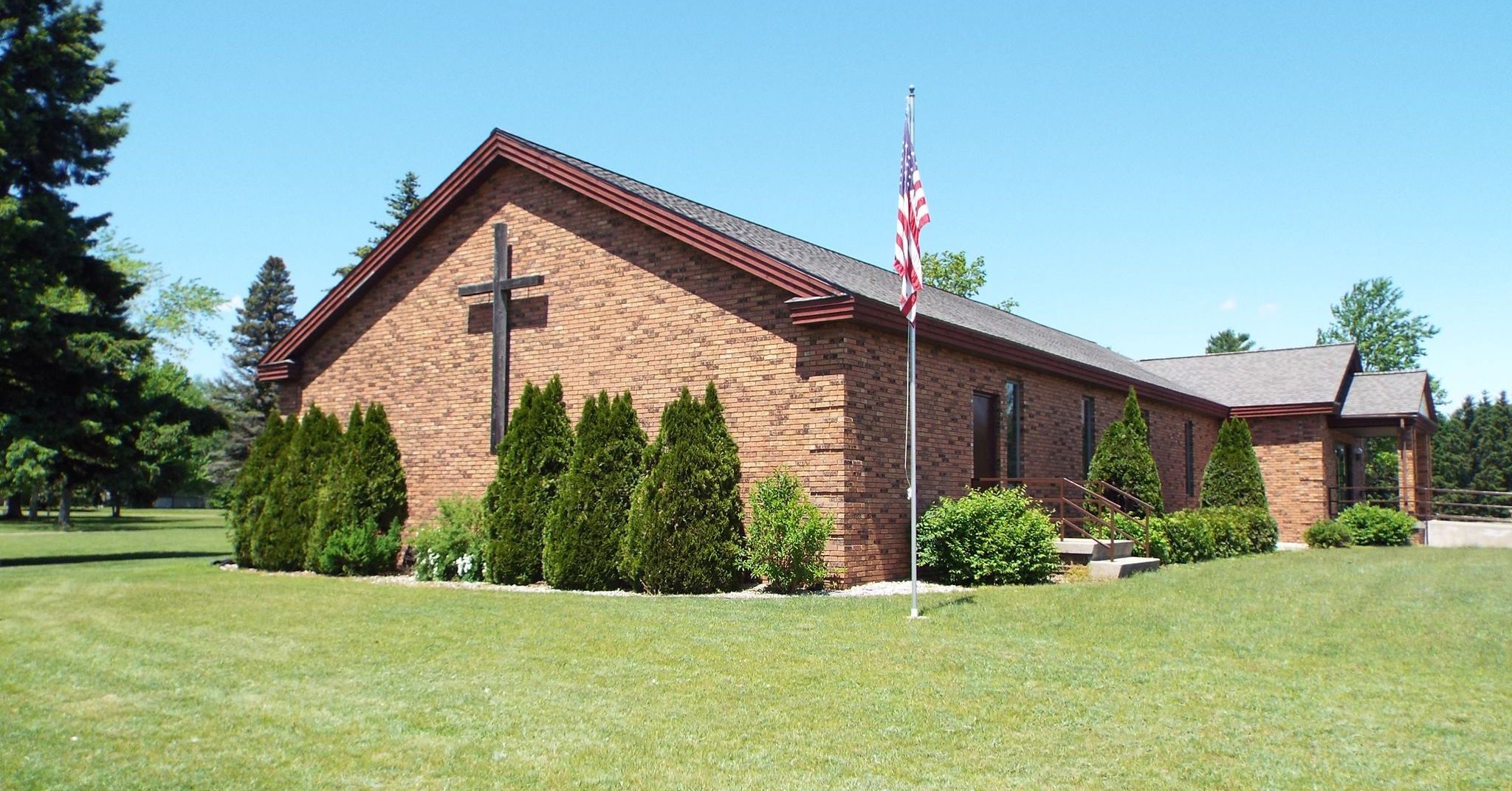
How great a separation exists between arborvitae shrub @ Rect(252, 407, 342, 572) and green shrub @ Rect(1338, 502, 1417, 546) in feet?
74.0

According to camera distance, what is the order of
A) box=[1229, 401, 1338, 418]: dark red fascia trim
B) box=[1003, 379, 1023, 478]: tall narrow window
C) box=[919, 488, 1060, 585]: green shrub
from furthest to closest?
box=[1229, 401, 1338, 418]: dark red fascia trim < box=[1003, 379, 1023, 478]: tall narrow window < box=[919, 488, 1060, 585]: green shrub

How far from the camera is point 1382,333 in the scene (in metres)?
76.0

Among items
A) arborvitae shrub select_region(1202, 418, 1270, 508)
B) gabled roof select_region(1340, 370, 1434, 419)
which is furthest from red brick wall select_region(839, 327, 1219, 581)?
gabled roof select_region(1340, 370, 1434, 419)

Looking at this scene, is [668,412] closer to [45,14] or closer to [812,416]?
[812,416]

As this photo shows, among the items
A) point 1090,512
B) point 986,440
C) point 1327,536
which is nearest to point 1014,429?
point 986,440

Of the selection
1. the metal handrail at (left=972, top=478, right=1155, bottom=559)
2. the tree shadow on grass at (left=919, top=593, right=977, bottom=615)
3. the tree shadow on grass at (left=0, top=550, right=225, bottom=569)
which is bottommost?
the tree shadow on grass at (left=0, top=550, right=225, bottom=569)

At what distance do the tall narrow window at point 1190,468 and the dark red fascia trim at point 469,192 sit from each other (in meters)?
17.0

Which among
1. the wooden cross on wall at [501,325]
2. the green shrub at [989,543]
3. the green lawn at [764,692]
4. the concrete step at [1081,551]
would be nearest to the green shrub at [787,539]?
the green lawn at [764,692]

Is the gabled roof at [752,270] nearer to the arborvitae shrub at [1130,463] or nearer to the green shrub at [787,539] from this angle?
the arborvitae shrub at [1130,463]

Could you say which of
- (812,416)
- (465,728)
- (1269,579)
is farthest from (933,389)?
(465,728)

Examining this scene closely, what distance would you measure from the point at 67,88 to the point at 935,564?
20.6 meters

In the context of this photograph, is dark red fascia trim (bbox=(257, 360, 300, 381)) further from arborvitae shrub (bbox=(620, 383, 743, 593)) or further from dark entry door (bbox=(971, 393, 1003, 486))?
dark entry door (bbox=(971, 393, 1003, 486))

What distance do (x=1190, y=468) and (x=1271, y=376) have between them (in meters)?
6.26

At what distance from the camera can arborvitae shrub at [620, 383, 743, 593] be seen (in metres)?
13.9
